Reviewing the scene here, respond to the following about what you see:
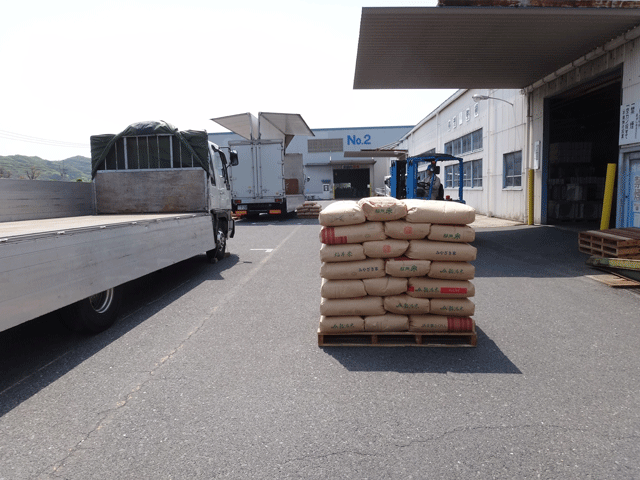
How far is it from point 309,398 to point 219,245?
24.8ft

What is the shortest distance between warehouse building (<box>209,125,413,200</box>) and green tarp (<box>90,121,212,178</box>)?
141ft

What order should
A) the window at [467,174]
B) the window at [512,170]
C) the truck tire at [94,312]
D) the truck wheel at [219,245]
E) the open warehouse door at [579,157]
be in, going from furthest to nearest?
the window at [467,174], the window at [512,170], the open warehouse door at [579,157], the truck wheel at [219,245], the truck tire at [94,312]

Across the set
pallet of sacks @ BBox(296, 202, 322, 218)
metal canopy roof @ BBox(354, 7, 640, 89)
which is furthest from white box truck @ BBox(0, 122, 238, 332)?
pallet of sacks @ BBox(296, 202, 322, 218)

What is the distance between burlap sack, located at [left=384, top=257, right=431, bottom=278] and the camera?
5059 millimetres

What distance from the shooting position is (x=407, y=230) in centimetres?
511

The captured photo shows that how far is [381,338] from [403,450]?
211cm

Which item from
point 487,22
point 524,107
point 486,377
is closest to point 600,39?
point 487,22

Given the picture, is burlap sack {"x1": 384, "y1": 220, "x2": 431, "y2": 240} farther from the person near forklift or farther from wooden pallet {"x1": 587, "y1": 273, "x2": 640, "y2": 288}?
the person near forklift

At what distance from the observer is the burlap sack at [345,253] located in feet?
16.9

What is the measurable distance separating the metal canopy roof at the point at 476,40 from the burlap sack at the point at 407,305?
7740 mm

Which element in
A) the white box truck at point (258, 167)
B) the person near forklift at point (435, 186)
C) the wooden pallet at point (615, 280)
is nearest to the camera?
the wooden pallet at point (615, 280)

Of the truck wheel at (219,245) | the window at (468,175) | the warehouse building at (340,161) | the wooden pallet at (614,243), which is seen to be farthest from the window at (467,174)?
the warehouse building at (340,161)

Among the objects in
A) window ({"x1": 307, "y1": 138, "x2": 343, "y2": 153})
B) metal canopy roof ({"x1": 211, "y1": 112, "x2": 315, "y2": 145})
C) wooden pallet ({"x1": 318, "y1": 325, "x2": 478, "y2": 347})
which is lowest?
wooden pallet ({"x1": 318, "y1": 325, "x2": 478, "y2": 347})

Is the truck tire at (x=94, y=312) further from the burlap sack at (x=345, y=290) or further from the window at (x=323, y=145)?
the window at (x=323, y=145)
